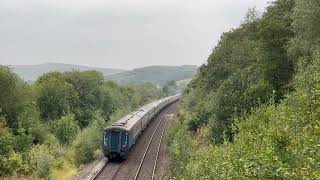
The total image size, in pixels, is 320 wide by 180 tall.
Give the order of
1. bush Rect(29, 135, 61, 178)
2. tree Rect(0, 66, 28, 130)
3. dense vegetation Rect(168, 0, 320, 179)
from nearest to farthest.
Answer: dense vegetation Rect(168, 0, 320, 179) → bush Rect(29, 135, 61, 178) → tree Rect(0, 66, 28, 130)

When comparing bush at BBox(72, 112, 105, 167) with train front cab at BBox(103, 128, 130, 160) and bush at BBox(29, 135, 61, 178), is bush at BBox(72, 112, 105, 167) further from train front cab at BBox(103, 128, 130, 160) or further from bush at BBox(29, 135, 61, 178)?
train front cab at BBox(103, 128, 130, 160)

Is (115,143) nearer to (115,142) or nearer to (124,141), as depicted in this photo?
(115,142)

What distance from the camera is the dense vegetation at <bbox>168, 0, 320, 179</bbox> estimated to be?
12.1 metres

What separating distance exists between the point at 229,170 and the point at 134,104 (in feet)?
340

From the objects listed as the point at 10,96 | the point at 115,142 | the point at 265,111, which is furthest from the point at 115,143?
the point at 265,111

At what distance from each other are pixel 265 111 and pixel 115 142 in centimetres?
1569

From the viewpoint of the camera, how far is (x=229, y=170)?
41.2ft


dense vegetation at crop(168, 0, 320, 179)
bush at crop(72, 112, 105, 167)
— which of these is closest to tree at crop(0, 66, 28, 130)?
bush at crop(72, 112, 105, 167)

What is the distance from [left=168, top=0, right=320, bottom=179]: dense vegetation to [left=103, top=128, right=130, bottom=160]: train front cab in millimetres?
5293

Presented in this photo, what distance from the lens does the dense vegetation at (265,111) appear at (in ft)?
39.7

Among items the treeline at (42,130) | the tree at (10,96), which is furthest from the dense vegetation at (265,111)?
the tree at (10,96)

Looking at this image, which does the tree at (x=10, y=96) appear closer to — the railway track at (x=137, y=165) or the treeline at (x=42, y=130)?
the treeline at (x=42, y=130)

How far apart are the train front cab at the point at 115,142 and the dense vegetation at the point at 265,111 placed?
5.29 m

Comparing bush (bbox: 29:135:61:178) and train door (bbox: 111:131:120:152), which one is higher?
train door (bbox: 111:131:120:152)
